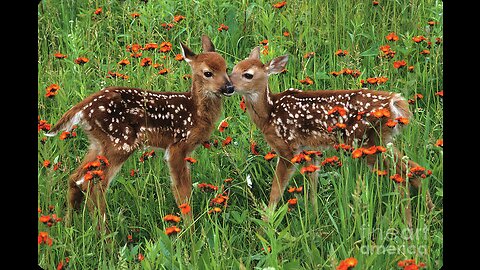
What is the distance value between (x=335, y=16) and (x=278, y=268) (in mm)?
1660

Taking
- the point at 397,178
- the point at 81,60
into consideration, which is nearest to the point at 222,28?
the point at 81,60

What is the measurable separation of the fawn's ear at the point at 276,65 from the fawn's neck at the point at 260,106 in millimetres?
181

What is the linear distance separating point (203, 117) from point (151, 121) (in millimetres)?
292

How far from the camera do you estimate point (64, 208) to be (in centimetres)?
568

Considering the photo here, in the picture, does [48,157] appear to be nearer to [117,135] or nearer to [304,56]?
[117,135]

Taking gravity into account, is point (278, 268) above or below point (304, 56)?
below

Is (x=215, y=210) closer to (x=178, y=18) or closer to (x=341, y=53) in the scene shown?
(x=341, y=53)

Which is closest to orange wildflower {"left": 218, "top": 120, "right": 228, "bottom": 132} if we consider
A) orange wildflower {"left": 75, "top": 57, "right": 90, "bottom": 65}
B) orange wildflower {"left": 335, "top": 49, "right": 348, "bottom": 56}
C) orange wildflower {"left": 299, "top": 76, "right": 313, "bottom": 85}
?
orange wildflower {"left": 299, "top": 76, "right": 313, "bottom": 85}

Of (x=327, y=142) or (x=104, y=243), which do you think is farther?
(x=327, y=142)

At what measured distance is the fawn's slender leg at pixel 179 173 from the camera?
5.62 metres

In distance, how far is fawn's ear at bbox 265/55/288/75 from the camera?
5.94 metres

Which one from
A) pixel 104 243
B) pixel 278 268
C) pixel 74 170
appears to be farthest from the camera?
pixel 74 170

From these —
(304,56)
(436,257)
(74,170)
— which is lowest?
(436,257)

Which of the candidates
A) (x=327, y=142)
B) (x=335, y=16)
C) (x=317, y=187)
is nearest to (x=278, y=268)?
(x=317, y=187)
